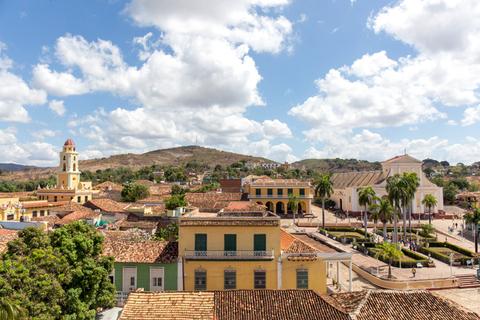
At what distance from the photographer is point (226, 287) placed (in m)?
20.9

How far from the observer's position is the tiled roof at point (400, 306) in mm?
14086

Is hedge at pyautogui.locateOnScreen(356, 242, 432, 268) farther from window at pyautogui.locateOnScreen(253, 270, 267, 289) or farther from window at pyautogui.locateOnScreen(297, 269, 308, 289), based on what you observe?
window at pyautogui.locateOnScreen(253, 270, 267, 289)

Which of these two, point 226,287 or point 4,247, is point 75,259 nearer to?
point 4,247

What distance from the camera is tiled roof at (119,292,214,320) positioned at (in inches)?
529

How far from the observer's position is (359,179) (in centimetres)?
6775

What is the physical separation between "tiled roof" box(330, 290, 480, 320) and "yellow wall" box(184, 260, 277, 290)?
582 cm

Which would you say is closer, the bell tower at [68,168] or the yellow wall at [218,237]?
the yellow wall at [218,237]

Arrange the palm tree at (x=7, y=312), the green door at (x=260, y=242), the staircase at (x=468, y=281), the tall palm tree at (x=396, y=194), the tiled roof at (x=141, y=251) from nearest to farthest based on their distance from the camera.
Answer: the palm tree at (x=7, y=312)
the tiled roof at (x=141, y=251)
the green door at (x=260, y=242)
the staircase at (x=468, y=281)
the tall palm tree at (x=396, y=194)

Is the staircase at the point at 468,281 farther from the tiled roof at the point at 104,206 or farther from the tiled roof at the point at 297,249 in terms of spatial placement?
the tiled roof at the point at 104,206

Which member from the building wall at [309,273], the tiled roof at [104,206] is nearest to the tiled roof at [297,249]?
the building wall at [309,273]

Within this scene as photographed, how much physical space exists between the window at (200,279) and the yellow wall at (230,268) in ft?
0.52

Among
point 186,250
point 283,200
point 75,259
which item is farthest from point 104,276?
point 283,200

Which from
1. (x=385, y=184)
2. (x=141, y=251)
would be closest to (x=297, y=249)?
(x=141, y=251)

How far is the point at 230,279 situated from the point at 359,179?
168 ft
